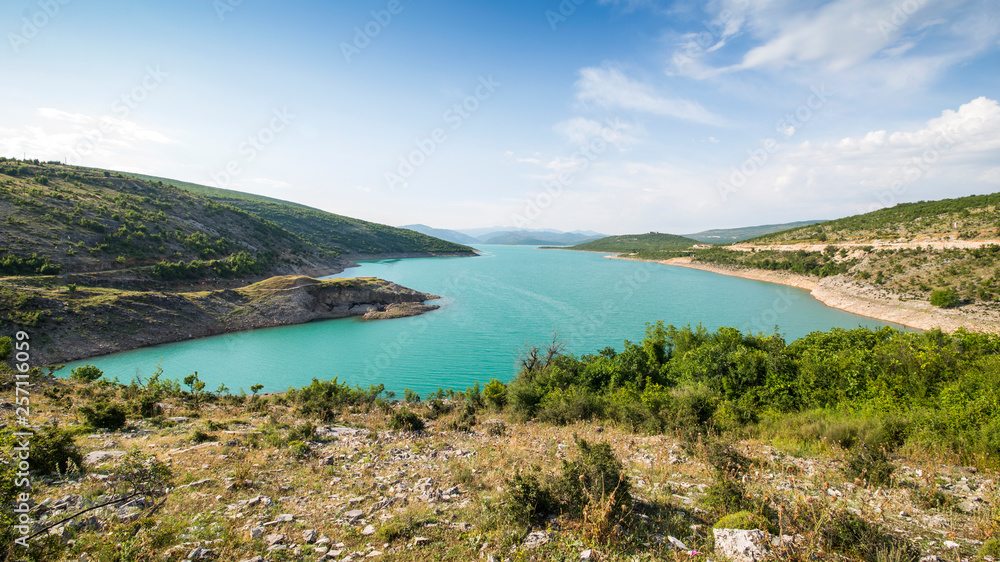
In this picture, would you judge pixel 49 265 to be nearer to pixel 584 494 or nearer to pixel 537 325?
pixel 537 325

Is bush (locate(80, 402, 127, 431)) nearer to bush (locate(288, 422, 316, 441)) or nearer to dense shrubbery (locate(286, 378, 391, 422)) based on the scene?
dense shrubbery (locate(286, 378, 391, 422))

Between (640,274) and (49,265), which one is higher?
(49,265)

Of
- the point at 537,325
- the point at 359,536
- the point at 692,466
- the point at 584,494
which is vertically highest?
the point at 584,494

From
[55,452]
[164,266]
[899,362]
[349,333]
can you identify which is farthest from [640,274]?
[55,452]

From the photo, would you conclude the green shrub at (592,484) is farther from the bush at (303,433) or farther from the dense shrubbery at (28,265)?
the dense shrubbery at (28,265)

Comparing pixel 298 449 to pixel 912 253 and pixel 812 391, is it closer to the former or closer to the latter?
pixel 812 391

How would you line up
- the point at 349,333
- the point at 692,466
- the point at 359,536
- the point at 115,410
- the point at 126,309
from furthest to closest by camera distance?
the point at 349,333 < the point at 126,309 < the point at 115,410 < the point at 692,466 < the point at 359,536
